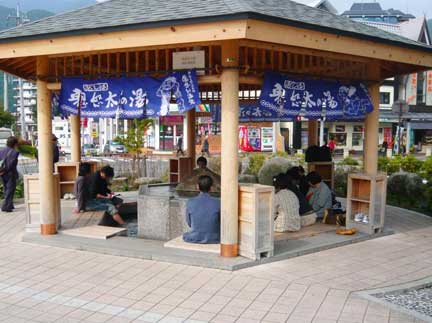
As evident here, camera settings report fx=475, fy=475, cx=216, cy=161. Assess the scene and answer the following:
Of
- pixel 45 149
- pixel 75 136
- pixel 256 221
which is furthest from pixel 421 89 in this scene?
pixel 45 149

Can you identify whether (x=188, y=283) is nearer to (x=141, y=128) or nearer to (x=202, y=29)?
(x=202, y=29)

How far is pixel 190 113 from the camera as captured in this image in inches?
557

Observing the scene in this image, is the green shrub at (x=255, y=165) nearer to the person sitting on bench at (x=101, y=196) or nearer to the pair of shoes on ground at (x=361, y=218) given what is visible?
the person sitting on bench at (x=101, y=196)

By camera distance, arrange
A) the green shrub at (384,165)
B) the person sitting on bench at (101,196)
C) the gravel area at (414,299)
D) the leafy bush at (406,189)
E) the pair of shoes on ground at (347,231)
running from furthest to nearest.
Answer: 1. the green shrub at (384,165)
2. the leafy bush at (406,189)
3. the person sitting on bench at (101,196)
4. the pair of shoes on ground at (347,231)
5. the gravel area at (414,299)

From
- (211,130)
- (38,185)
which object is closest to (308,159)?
(38,185)

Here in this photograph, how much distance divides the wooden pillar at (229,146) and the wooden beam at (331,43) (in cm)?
75

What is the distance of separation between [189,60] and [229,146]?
1.72 meters

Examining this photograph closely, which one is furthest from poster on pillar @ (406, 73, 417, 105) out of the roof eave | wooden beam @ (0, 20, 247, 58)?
wooden beam @ (0, 20, 247, 58)

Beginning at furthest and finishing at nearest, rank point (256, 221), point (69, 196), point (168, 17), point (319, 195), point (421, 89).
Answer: point (421, 89) < point (69, 196) < point (319, 195) < point (256, 221) < point (168, 17)

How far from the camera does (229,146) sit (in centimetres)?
718

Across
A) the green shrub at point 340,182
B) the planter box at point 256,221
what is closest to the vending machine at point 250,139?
the green shrub at point 340,182

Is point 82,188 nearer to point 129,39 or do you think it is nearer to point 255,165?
point 129,39

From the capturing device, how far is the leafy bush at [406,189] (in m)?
13.5

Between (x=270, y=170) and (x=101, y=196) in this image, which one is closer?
(x=101, y=196)
